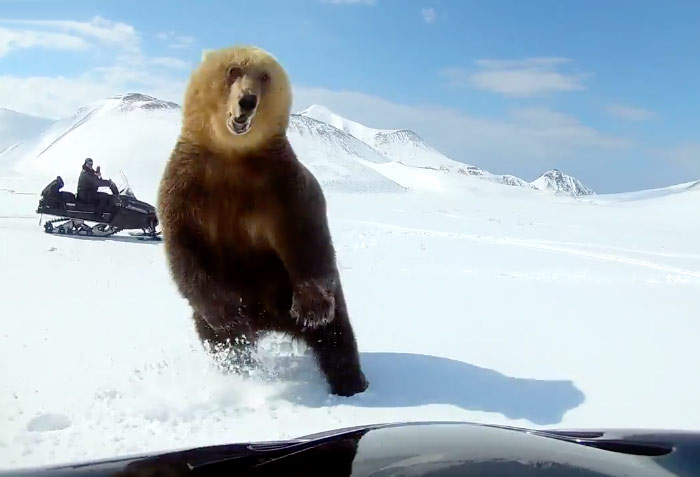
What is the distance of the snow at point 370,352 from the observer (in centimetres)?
331

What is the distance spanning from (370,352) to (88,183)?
8891 mm

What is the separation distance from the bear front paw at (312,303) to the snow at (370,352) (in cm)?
52

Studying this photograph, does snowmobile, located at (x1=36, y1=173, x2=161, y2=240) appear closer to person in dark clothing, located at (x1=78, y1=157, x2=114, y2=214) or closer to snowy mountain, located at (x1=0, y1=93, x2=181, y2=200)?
person in dark clothing, located at (x1=78, y1=157, x2=114, y2=214)

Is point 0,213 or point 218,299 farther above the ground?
point 0,213

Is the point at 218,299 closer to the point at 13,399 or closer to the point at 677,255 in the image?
the point at 13,399

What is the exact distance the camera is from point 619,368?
4.47 metres

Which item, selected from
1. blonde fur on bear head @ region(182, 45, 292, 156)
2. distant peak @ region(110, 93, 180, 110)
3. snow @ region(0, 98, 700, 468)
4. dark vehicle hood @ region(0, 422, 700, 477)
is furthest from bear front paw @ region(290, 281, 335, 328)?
distant peak @ region(110, 93, 180, 110)

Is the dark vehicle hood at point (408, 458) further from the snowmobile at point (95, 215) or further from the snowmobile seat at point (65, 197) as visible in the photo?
the snowmobile seat at point (65, 197)

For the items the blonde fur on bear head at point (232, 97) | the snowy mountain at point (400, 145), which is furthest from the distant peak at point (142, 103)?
the snowy mountain at point (400, 145)

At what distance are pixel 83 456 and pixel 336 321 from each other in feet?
5.25

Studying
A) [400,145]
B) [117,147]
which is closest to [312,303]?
[117,147]

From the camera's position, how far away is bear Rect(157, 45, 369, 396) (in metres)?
3.38

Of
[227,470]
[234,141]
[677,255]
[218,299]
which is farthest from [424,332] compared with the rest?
[677,255]

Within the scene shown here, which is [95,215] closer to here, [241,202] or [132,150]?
[241,202]
